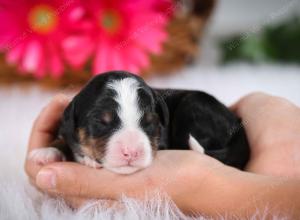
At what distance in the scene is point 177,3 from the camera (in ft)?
11.7

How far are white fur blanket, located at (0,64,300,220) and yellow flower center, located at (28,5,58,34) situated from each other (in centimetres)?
38

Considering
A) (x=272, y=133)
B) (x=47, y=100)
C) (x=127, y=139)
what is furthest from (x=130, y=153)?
(x=47, y=100)

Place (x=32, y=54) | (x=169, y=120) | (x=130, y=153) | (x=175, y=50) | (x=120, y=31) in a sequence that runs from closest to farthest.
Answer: (x=130, y=153) < (x=169, y=120) < (x=32, y=54) < (x=120, y=31) < (x=175, y=50)

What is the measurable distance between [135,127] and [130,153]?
103 mm

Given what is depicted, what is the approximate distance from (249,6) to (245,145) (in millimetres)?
A: 3264

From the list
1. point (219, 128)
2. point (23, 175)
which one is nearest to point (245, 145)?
point (219, 128)

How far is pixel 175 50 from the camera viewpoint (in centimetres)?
356

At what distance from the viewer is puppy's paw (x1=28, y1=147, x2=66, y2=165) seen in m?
1.59

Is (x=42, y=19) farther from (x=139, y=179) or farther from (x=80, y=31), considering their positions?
(x=139, y=179)

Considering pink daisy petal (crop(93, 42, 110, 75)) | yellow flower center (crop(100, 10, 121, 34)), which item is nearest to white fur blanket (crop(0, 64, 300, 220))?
pink daisy petal (crop(93, 42, 110, 75))

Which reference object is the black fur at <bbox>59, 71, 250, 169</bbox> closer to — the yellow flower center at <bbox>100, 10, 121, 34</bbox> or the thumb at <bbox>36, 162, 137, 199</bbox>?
the thumb at <bbox>36, 162, 137, 199</bbox>

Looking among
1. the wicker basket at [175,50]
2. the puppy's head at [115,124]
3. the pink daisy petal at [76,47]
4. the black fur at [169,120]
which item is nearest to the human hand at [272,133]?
the black fur at [169,120]

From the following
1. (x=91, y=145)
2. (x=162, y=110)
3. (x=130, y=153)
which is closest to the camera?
(x=130, y=153)

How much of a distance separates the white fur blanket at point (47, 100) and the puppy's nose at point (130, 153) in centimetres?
10
